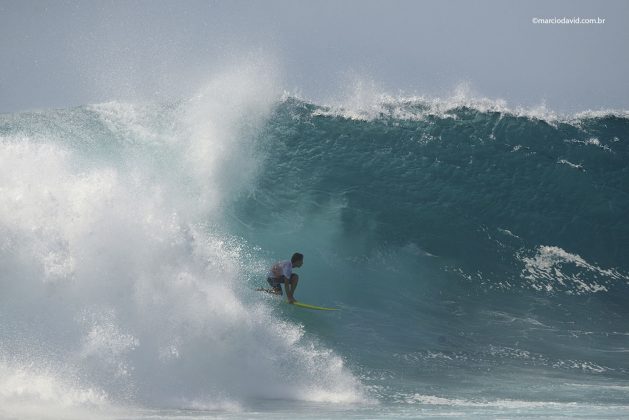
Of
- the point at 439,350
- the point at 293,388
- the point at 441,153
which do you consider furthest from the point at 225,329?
the point at 441,153

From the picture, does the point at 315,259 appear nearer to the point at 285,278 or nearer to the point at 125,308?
the point at 285,278

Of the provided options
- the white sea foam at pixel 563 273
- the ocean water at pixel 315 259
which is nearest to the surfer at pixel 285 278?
the ocean water at pixel 315 259

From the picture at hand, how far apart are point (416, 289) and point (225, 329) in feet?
18.2

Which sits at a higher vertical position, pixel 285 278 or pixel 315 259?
pixel 315 259

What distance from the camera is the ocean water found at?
8.44 meters

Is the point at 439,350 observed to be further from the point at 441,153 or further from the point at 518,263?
the point at 441,153

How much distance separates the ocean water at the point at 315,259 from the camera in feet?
27.7

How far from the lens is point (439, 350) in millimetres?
11531

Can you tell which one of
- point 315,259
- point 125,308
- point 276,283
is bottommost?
point 125,308

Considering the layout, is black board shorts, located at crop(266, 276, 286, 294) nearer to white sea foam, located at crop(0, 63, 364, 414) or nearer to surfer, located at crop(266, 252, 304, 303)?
surfer, located at crop(266, 252, 304, 303)

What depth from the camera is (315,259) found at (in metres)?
14.6

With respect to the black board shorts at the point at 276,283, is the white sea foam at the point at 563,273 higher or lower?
higher

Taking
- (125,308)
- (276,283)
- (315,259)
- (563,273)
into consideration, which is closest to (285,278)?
(276,283)

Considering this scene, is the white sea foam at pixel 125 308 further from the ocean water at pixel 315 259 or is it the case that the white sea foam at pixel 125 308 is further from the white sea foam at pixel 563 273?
the white sea foam at pixel 563 273
